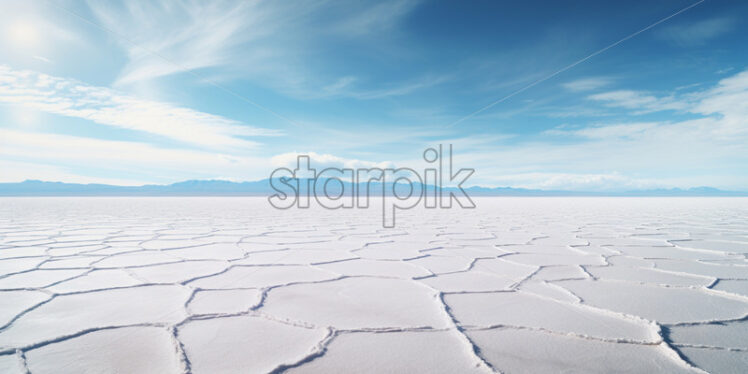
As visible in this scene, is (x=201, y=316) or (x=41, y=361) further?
(x=201, y=316)

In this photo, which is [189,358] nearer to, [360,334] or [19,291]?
[360,334]

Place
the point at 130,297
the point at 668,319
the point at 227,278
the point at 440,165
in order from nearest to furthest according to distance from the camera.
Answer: the point at 668,319 → the point at 130,297 → the point at 227,278 → the point at 440,165

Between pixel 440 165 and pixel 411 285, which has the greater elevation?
pixel 440 165

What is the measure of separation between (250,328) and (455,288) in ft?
3.05

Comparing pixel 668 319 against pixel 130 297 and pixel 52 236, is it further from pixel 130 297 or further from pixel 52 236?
pixel 52 236

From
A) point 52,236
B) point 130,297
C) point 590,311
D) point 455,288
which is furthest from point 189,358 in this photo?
point 52,236

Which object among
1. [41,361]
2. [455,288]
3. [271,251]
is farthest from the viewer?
[271,251]

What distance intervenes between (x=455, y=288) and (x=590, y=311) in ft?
1.79

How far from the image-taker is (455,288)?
173 centimetres

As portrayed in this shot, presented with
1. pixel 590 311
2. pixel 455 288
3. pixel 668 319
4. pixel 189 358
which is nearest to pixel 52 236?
pixel 189 358

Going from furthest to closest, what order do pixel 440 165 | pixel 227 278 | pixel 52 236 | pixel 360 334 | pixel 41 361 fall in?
pixel 440 165, pixel 52 236, pixel 227 278, pixel 360 334, pixel 41 361

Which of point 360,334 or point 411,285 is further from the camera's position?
point 411,285

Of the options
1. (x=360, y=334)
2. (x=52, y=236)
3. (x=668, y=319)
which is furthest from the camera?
(x=52, y=236)

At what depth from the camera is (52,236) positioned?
3658 millimetres
